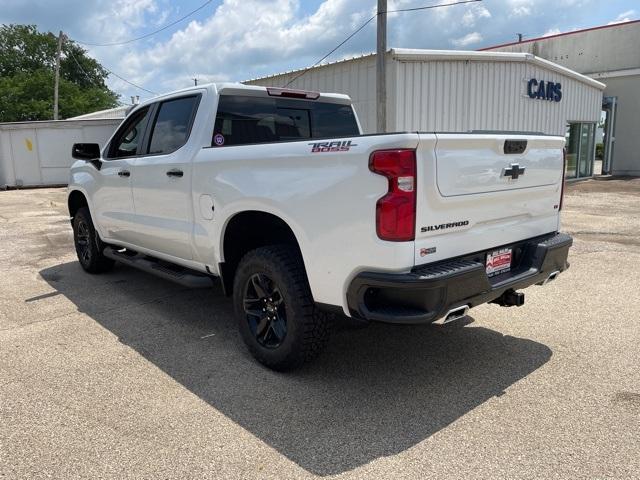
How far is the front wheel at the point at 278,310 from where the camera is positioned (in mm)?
3381

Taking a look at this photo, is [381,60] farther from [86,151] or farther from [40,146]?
[40,146]

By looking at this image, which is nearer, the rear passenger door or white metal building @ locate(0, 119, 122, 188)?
the rear passenger door

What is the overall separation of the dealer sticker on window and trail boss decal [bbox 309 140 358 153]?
1.17 meters

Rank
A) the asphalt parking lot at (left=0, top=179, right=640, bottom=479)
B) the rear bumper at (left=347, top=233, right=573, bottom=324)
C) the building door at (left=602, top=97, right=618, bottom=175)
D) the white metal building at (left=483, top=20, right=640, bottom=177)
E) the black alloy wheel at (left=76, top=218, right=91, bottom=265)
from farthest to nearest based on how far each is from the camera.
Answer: the building door at (left=602, top=97, right=618, bottom=175)
the white metal building at (left=483, top=20, right=640, bottom=177)
the black alloy wheel at (left=76, top=218, right=91, bottom=265)
the rear bumper at (left=347, top=233, right=573, bottom=324)
the asphalt parking lot at (left=0, top=179, right=640, bottom=479)

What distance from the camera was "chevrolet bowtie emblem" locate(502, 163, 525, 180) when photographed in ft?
10.9

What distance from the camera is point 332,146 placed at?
3.04 m

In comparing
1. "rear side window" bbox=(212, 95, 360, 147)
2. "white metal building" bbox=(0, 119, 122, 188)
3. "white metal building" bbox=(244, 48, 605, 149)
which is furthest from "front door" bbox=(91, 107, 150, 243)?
"white metal building" bbox=(0, 119, 122, 188)

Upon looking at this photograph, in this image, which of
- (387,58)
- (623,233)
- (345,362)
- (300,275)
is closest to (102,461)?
(300,275)

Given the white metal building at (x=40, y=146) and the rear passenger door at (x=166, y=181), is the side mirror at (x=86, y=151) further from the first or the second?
the white metal building at (x=40, y=146)

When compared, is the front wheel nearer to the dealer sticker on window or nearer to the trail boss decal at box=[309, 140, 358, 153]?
the trail boss decal at box=[309, 140, 358, 153]

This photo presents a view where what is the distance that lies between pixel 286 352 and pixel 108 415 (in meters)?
1.14

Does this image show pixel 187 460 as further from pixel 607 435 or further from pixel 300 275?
pixel 607 435

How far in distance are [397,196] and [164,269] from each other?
2.76 metres

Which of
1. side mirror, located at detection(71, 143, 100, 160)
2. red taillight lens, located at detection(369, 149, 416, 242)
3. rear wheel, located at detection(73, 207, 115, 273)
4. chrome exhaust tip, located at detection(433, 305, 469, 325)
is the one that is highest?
side mirror, located at detection(71, 143, 100, 160)
